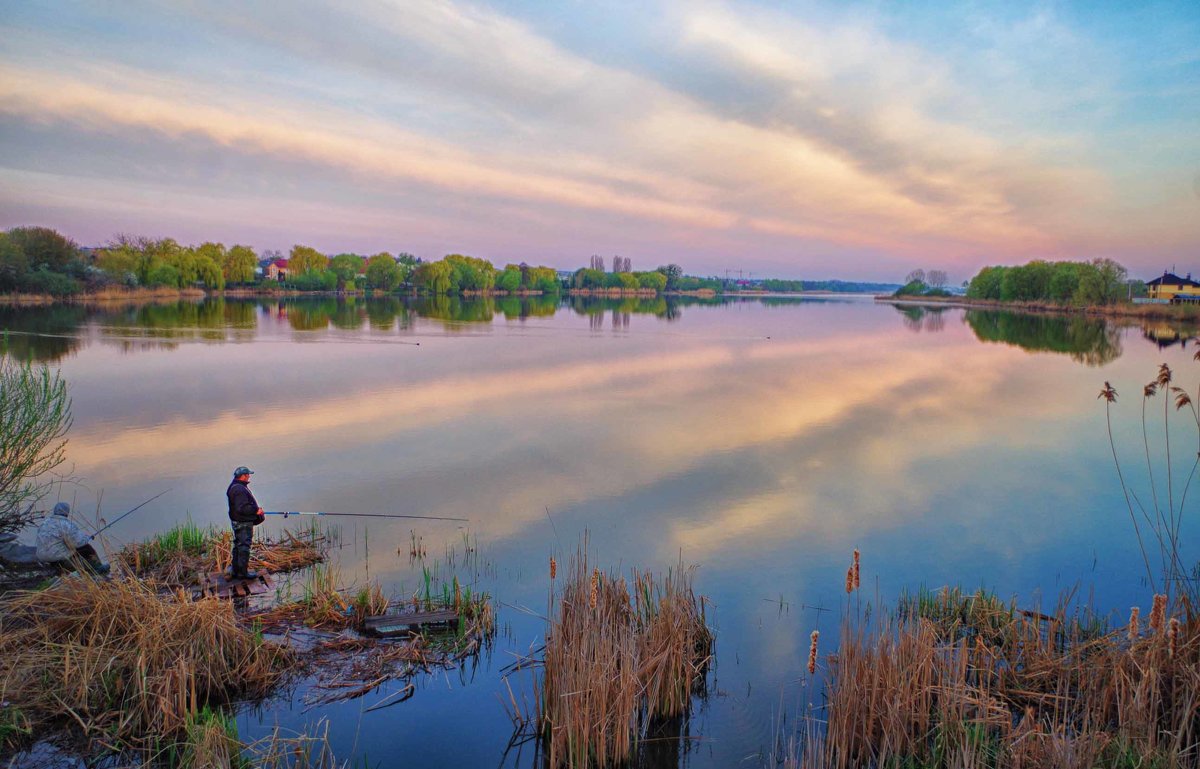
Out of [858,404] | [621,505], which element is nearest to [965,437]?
[858,404]

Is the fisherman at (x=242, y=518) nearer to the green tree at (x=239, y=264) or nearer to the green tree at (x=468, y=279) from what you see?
the green tree at (x=239, y=264)

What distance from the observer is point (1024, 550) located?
9.12 metres

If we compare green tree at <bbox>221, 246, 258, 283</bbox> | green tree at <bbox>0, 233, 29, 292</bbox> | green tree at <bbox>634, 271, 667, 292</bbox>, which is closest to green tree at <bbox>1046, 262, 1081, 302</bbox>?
green tree at <bbox>0, 233, 29, 292</bbox>

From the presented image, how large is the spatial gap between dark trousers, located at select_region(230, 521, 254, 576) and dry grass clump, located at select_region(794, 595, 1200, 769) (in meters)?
5.71

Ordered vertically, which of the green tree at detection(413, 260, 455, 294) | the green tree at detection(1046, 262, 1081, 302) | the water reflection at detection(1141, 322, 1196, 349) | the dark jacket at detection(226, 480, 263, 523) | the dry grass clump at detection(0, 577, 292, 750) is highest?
the green tree at detection(413, 260, 455, 294)

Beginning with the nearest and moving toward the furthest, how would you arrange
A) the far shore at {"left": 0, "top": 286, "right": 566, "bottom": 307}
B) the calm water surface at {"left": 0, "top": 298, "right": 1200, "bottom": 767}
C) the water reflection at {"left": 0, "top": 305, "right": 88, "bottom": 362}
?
the calm water surface at {"left": 0, "top": 298, "right": 1200, "bottom": 767} < the water reflection at {"left": 0, "top": 305, "right": 88, "bottom": 362} < the far shore at {"left": 0, "top": 286, "right": 566, "bottom": 307}

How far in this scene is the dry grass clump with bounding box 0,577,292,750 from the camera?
14.9ft

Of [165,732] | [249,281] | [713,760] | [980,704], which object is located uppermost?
[249,281]

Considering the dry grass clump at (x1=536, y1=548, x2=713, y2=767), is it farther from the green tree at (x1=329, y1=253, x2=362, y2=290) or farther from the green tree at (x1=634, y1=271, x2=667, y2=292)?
the green tree at (x1=634, y1=271, x2=667, y2=292)

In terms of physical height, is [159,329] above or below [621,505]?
above

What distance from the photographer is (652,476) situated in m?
12.2

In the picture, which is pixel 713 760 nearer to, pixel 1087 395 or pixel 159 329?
pixel 1087 395

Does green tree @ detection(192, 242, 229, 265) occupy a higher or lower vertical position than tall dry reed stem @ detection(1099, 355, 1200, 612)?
higher

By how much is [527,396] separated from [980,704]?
669 inches
